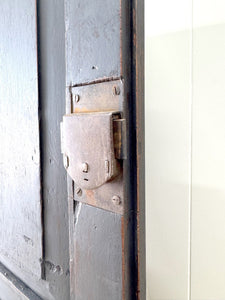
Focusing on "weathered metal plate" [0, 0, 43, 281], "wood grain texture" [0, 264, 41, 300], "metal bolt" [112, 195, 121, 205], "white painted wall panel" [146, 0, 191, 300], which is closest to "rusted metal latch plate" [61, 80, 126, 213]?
"metal bolt" [112, 195, 121, 205]

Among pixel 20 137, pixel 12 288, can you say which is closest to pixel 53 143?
pixel 20 137

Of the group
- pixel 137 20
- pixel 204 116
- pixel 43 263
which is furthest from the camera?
pixel 204 116

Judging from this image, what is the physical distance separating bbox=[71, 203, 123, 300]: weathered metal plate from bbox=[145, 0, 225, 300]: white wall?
581 millimetres

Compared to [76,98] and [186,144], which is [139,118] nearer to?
[76,98]

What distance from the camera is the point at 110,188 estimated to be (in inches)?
10.1

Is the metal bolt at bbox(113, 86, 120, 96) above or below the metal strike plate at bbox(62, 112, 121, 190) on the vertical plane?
above

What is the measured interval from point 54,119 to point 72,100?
63mm

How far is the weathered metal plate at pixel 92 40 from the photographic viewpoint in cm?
24

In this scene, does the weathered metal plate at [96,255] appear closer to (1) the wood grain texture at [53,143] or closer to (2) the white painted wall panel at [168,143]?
(1) the wood grain texture at [53,143]

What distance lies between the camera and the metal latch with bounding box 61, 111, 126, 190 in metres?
0.24

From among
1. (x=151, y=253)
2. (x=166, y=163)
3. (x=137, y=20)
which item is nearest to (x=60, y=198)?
(x=137, y=20)

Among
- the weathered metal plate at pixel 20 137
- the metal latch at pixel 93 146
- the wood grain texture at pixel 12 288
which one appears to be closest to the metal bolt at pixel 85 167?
the metal latch at pixel 93 146

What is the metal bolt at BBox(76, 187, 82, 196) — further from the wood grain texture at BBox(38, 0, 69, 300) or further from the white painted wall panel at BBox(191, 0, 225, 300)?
the white painted wall panel at BBox(191, 0, 225, 300)

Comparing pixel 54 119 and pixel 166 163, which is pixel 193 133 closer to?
pixel 166 163
